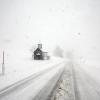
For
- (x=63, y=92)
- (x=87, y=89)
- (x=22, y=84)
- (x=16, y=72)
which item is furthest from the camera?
(x=16, y=72)

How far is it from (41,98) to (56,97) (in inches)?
34.3

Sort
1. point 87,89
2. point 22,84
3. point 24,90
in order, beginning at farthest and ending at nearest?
point 22,84
point 87,89
point 24,90

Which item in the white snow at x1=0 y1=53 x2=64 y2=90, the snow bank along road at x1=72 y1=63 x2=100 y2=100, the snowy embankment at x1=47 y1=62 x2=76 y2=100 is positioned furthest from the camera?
the white snow at x1=0 y1=53 x2=64 y2=90

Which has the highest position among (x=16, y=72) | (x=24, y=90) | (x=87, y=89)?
(x=24, y=90)

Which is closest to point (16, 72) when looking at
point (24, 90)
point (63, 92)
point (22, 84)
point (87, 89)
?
point (22, 84)

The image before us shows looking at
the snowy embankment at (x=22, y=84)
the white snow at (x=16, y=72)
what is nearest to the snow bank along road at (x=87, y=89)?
the snowy embankment at (x=22, y=84)

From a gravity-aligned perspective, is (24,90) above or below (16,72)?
above

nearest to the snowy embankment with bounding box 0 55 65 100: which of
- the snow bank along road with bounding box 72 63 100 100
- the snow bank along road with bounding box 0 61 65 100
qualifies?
the snow bank along road with bounding box 0 61 65 100

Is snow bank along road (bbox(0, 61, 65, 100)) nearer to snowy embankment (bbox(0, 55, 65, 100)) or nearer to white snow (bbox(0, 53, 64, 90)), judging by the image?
snowy embankment (bbox(0, 55, 65, 100))

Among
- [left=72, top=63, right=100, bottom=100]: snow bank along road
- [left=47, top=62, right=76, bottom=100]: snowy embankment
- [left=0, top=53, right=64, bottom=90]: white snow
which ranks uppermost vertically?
[left=47, top=62, right=76, bottom=100]: snowy embankment

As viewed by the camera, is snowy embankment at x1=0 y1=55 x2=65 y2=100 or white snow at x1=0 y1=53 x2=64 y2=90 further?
white snow at x1=0 y1=53 x2=64 y2=90

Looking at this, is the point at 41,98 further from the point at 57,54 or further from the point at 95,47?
the point at 95,47

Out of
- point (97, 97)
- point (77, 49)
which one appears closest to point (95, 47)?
point (77, 49)

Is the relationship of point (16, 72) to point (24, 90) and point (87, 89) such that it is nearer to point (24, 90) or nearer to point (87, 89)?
point (24, 90)
